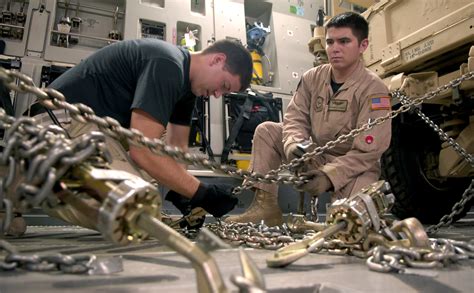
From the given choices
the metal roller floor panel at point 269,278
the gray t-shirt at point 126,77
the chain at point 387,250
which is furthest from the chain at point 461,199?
the gray t-shirt at point 126,77

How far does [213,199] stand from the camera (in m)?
1.72

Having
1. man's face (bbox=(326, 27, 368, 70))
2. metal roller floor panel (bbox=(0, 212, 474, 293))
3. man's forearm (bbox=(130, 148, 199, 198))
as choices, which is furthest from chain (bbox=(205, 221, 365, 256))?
man's face (bbox=(326, 27, 368, 70))

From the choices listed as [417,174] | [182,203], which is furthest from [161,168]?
[417,174]

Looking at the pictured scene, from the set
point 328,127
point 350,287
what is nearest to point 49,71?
point 328,127

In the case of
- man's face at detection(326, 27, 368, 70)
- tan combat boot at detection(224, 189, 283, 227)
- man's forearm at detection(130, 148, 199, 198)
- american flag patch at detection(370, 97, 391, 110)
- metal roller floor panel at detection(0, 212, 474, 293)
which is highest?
man's face at detection(326, 27, 368, 70)

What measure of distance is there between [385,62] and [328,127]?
0.73m

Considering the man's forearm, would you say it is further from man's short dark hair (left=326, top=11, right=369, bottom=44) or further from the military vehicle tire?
the military vehicle tire

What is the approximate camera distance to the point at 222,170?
1062 millimetres

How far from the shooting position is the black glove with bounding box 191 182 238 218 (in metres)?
1.71

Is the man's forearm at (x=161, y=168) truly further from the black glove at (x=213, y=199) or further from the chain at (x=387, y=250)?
the chain at (x=387, y=250)

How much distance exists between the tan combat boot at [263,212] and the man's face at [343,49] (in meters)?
0.99

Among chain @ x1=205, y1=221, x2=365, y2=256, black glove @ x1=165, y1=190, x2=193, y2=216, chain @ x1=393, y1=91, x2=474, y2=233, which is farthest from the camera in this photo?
black glove @ x1=165, y1=190, x2=193, y2=216

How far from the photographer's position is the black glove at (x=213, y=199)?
171 cm

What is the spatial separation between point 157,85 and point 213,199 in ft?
2.03
